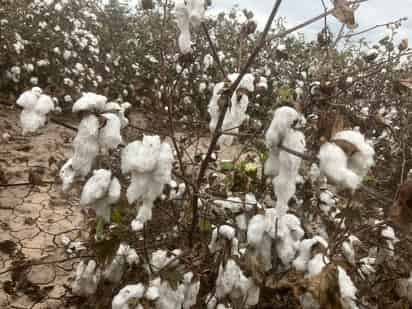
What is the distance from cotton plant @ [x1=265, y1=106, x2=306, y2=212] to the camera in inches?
36.6

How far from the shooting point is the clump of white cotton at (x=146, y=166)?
98cm

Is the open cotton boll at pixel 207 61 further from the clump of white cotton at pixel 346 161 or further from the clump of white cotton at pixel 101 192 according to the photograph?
the clump of white cotton at pixel 346 161

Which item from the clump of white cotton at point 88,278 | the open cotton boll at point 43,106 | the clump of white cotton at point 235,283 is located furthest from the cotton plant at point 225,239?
the open cotton boll at point 43,106

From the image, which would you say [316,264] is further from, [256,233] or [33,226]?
[33,226]

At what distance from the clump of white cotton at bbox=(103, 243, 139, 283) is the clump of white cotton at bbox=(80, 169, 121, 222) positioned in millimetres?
823

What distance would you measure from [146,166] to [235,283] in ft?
2.18

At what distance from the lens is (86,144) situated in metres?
0.97

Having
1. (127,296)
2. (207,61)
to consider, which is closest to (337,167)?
(127,296)

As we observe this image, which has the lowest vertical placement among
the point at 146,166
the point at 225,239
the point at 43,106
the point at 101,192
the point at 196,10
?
the point at 225,239

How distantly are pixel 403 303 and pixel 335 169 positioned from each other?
3.93ft

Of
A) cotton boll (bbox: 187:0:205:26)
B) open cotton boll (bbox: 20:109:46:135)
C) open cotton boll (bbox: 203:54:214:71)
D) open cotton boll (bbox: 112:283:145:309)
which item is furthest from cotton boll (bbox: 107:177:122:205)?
open cotton boll (bbox: 203:54:214:71)

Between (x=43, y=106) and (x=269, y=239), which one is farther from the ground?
(x=43, y=106)

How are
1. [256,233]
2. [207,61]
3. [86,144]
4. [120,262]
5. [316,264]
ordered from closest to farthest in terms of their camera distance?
[86,144]
[316,264]
[256,233]
[120,262]
[207,61]

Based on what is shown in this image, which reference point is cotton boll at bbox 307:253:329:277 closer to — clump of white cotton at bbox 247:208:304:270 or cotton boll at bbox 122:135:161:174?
clump of white cotton at bbox 247:208:304:270
